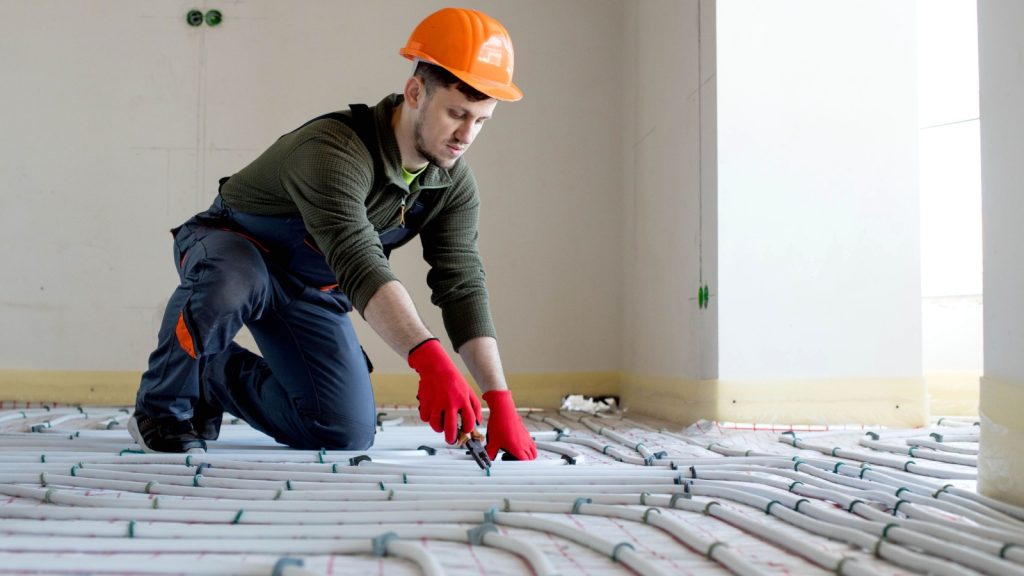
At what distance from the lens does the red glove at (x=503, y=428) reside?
203cm

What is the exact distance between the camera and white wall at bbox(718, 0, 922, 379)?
3111 millimetres

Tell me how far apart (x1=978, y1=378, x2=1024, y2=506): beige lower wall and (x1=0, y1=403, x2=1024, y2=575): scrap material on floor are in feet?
0.20

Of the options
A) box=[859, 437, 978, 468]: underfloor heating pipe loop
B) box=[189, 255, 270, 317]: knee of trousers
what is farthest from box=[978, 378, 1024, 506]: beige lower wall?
box=[189, 255, 270, 317]: knee of trousers

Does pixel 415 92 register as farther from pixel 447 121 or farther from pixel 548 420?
pixel 548 420

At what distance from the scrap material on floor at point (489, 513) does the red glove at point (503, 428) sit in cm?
5

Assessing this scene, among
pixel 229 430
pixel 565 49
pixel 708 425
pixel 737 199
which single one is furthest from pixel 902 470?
pixel 565 49

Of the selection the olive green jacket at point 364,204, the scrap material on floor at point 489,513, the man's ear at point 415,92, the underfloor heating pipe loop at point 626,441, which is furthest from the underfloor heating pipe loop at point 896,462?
the man's ear at point 415,92

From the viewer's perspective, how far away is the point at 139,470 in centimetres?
187

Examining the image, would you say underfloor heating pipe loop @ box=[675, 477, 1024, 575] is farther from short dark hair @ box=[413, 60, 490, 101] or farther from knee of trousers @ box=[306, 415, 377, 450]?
knee of trousers @ box=[306, 415, 377, 450]

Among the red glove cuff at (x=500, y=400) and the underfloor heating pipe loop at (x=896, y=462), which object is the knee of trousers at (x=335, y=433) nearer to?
the red glove cuff at (x=500, y=400)

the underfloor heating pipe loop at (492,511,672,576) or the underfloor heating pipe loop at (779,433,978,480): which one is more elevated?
the underfloor heating pipe loop at (492,511,672,576)

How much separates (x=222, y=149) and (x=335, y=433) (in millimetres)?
2153

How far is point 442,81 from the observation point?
→ 1945 millimetres

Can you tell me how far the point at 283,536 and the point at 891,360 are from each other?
95.7 inches
